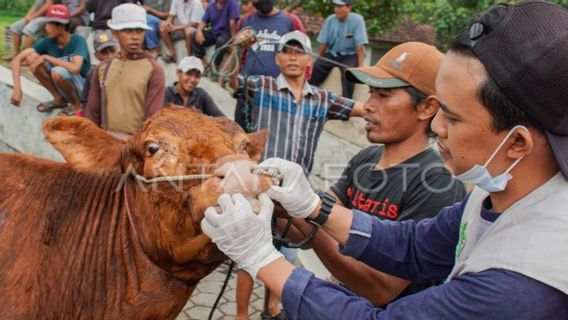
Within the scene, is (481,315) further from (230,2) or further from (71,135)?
(230,2)

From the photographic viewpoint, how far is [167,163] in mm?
1803

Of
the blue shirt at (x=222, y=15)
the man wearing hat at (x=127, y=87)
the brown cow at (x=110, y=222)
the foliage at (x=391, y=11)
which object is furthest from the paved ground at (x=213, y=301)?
the foliage at (x=391, y=11)

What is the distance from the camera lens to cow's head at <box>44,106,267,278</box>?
1.80 metres

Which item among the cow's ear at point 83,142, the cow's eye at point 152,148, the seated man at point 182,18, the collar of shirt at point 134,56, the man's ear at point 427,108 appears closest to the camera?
the cow's eye at point 152,148

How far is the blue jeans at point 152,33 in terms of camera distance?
873 centimetres

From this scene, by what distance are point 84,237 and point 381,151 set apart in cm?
170

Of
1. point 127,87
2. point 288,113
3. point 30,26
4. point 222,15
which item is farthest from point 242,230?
point 30,26

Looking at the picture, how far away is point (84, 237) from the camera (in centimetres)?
198

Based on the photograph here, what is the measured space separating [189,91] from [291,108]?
4.20 ft

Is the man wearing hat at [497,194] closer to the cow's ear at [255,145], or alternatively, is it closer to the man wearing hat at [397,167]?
the cow's ear at [255,145]

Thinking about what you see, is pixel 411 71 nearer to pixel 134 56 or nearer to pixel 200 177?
pixel 200 177

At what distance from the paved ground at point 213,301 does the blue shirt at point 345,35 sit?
4118mm

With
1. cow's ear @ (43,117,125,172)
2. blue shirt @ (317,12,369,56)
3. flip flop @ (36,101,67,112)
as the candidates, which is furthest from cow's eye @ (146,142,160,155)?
blue shirt @ (317,12,369,56)

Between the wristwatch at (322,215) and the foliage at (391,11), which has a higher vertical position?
the wristwatch at (322,215)
